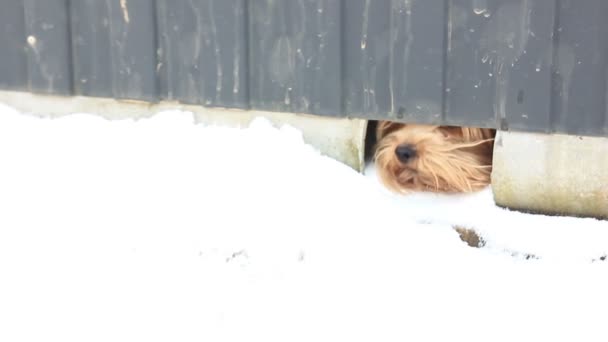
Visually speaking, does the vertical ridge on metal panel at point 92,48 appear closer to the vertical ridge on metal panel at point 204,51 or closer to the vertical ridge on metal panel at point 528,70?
the vertical ridge on metal panel at point 204,51

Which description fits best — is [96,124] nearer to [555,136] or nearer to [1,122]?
[1,122]

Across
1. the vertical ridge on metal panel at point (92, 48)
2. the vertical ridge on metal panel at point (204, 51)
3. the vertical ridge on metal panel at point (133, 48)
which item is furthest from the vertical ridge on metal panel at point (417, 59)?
the vertical ridge on metal panel at point (92, 48)

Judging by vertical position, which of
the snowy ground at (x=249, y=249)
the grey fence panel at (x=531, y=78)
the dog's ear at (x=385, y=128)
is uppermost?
the grey fence panel at (x=531, y=78)

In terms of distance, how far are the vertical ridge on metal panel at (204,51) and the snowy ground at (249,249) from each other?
0.10 meters

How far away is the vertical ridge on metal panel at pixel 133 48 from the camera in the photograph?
2.98 m

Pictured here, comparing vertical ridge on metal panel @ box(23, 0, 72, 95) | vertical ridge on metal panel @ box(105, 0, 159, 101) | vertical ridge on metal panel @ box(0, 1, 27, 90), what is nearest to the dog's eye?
vertical ridge on metal panel @ box(105, 0, 159, 101)

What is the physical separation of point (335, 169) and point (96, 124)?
756mm

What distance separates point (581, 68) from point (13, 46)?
1685mm

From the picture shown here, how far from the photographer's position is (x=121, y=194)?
→ 2.93 metres

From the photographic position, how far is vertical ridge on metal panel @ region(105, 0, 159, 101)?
2.98 m

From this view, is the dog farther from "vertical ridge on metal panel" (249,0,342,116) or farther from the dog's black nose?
"vertical ridge on metal panel" (249,0,342,116)

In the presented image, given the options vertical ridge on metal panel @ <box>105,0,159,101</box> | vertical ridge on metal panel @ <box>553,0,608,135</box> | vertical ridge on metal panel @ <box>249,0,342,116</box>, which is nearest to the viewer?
vertical ridge on metal panel @ <box>553,0,608,135</box>

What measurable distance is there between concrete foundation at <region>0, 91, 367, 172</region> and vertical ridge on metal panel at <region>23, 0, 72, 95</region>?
52 mm

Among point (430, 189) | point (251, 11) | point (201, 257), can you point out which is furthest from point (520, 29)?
point (201, 257)
